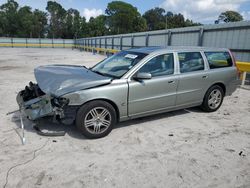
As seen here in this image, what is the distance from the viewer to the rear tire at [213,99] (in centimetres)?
544

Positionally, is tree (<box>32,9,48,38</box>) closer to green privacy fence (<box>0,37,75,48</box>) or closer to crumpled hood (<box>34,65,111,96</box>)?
green privacy fence (<box>0,37,75,48</box>)

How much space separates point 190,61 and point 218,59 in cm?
102

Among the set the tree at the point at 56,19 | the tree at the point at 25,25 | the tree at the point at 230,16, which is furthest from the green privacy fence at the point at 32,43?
the tree at the point at 230,16

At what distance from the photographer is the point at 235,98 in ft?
23.2

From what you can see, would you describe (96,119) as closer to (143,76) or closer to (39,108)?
(39,108)

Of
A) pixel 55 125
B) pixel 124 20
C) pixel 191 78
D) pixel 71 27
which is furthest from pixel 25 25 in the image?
pixel 191 78

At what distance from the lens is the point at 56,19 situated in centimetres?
8844

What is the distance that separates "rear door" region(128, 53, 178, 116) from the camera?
4.32m

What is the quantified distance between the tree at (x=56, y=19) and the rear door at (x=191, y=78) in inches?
3346

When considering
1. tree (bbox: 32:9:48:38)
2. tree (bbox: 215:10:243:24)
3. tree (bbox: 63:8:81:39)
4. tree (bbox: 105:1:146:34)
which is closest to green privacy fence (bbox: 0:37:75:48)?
tree (bbox: 63:8:81:39)

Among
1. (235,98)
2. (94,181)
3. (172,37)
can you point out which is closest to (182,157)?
(94,181)

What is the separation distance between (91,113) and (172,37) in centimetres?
1362

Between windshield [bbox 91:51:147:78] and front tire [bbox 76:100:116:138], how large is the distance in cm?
73

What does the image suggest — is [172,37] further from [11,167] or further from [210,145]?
[11,167]
